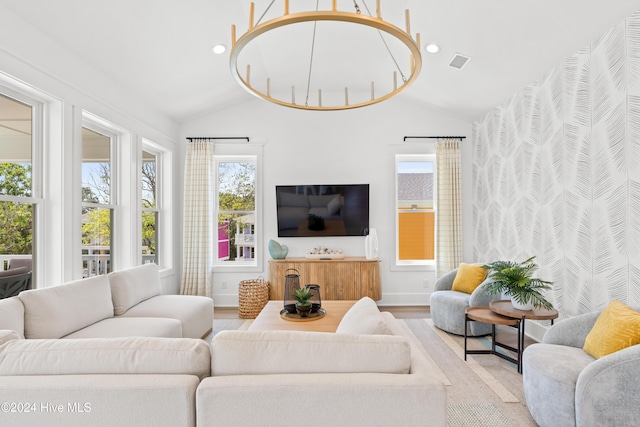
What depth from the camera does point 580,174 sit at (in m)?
2.92

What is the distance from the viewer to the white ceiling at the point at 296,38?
259cm

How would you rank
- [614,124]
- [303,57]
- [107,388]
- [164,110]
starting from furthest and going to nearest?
[164,110], [303,57], [614,124], [107,388]

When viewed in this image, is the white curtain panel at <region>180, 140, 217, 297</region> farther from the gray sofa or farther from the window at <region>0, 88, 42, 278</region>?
the window at <region>0, 88, 42, 278</region>

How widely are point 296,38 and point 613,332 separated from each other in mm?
3653

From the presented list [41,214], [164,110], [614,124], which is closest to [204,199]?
[164,110]

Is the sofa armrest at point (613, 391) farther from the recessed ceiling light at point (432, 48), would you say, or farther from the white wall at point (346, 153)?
the white wall at point (346, 153)

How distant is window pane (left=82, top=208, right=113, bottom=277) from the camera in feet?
11.2

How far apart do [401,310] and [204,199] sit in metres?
3.24

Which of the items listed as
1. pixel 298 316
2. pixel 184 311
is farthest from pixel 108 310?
pixel 298 316

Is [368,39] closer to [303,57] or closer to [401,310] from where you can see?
[303,57]

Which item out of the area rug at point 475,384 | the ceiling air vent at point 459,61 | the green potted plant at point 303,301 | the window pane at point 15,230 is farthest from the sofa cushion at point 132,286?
the ceiling air vent at point 459,61

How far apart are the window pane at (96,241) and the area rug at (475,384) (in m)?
1.40

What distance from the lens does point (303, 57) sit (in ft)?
13.4

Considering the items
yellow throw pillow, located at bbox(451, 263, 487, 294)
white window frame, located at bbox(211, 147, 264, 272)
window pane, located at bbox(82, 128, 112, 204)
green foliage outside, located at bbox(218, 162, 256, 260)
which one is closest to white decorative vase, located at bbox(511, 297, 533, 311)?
yellow throw pillow, located at bbox(451, 263, 487, 294)
